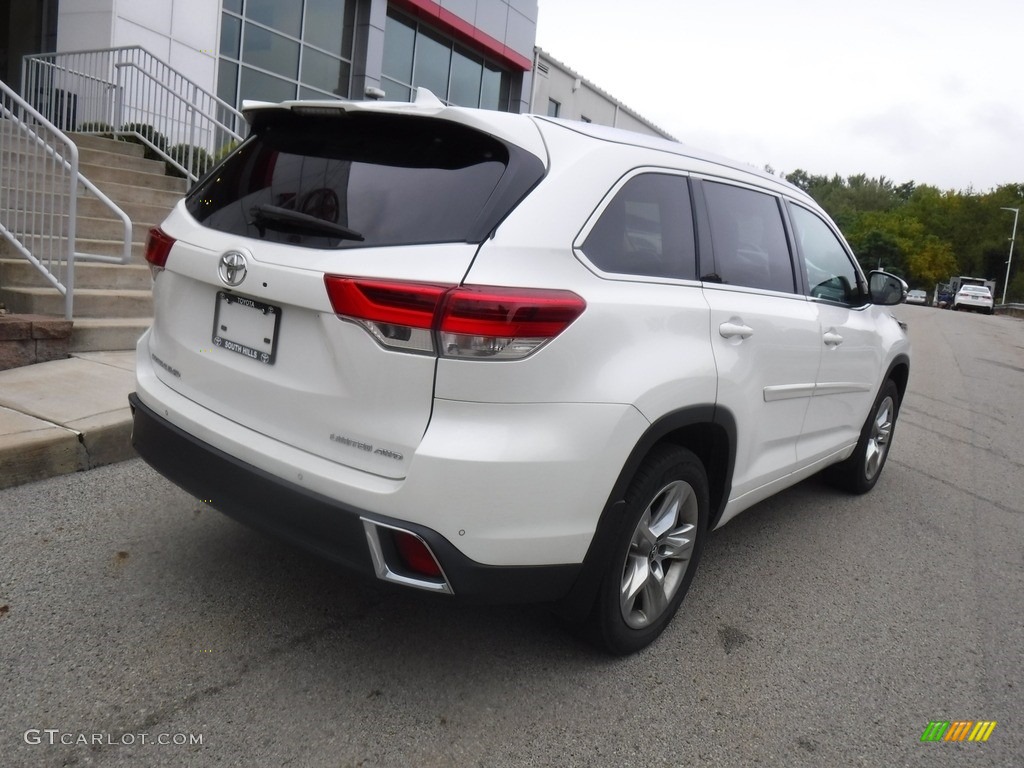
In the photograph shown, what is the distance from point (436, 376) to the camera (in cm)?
235

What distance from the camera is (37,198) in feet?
22.3

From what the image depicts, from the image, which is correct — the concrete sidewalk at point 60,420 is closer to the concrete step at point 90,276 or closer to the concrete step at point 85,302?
the concrete step at point 85,302

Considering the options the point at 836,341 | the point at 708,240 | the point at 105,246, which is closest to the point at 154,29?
the point at 105,246

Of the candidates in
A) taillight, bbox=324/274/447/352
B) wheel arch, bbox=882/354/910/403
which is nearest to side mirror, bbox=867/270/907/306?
wheel arch, bbox=882/354/910/403

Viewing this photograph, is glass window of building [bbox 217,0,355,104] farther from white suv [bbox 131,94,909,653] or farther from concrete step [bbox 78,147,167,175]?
white suv [bbox 131,94,909,653]

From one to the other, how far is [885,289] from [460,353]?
3.45 metres

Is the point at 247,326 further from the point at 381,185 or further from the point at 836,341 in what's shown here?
the point at 836,341

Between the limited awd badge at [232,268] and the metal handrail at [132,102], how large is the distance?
775cm

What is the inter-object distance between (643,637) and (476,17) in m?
19.7

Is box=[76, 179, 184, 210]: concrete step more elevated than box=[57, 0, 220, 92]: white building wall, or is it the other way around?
box=[57, 0, 220, 92]: white building wall

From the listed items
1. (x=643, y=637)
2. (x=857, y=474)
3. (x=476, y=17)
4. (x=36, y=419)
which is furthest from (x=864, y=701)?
(x=476, y=17)

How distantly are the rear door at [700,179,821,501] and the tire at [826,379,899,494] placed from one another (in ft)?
4.52

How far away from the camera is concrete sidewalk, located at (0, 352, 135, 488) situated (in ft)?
13.5

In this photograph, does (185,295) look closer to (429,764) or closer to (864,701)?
(429,764)
